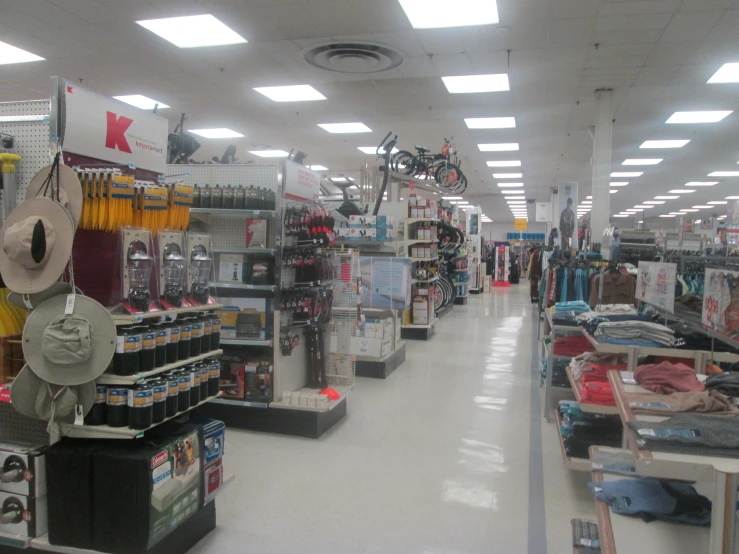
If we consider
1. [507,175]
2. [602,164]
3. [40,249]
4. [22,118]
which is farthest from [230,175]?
[507,175]

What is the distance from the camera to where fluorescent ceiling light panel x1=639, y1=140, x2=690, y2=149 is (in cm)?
1225

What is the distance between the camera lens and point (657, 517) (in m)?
1.79

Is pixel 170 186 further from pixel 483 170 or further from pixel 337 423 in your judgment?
pixel 483 170

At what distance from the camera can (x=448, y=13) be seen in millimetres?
6039

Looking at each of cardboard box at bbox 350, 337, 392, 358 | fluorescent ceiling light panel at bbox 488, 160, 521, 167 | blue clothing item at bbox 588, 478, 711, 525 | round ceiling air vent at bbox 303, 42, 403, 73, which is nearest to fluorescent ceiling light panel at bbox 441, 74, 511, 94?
round ceiling air vent at bbox 303, 42, 403, 73

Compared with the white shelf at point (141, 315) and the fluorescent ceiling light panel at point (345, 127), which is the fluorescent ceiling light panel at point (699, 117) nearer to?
the fluorescent ceiling light panel at point (345, 127)

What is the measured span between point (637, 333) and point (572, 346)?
1653 millimetres

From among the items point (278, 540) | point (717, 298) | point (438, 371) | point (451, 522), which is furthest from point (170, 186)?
point (438, 371)

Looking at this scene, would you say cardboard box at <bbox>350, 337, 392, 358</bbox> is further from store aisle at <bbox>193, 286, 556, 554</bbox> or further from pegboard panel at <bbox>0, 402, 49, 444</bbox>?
pegboard panel at <bbox>0, 402, 49, 444</bbox>

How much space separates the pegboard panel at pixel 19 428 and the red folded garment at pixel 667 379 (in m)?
2.91

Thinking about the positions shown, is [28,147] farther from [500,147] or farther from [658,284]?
[500,147]

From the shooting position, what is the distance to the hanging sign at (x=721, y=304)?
2.33m

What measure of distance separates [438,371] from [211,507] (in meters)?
4.32

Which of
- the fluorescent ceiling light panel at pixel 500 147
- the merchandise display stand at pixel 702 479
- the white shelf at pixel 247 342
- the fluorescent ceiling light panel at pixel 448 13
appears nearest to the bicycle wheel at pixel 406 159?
the fluorescent ceiling light panel at pixel 500 147
